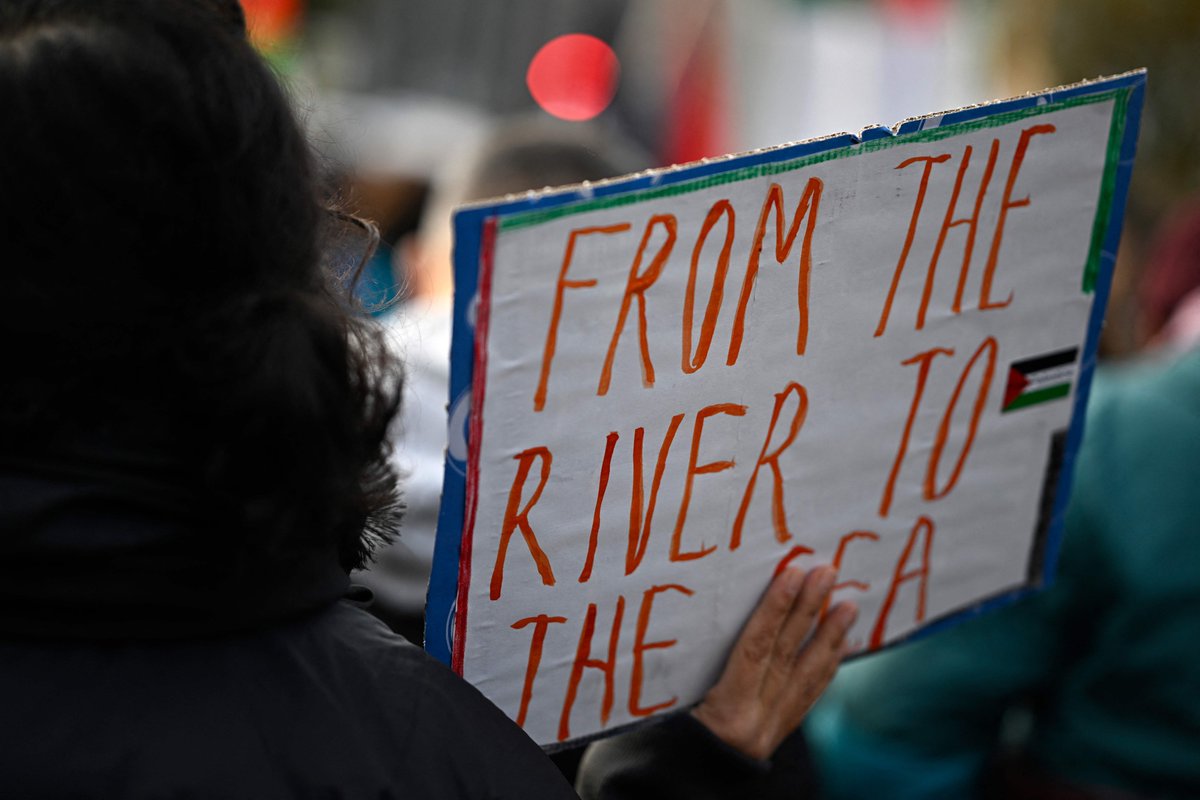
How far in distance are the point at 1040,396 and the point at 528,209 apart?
28.8 inches

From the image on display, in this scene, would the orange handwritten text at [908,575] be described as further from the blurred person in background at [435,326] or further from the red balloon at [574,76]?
the red balloon at [574,76]

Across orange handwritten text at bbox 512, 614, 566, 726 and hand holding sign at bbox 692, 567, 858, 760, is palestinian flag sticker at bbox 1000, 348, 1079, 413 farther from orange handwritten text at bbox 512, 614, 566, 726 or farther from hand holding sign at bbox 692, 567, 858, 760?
orange handwritten text at bbox 512, 614, 566, 726

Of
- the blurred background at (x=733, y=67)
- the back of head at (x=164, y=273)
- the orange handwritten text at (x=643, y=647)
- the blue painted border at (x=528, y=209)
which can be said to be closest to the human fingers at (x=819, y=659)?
the orange handwritten text at (x=643, y=647)

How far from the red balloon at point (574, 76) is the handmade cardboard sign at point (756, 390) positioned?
20.9ft

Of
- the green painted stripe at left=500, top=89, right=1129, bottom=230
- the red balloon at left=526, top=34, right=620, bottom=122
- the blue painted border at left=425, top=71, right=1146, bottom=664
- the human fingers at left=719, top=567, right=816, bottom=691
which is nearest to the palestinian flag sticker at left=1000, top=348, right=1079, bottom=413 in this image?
the blue painted border at left=425, top=71, right=1146, bottom=664

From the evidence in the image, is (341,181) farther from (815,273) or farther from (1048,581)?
(1048,581)

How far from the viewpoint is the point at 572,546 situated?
1.16 meters

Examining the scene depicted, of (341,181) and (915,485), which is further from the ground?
(341,181)

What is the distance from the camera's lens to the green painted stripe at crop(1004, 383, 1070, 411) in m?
1.45

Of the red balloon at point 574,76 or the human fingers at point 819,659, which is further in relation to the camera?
the red balloon at point 574,76

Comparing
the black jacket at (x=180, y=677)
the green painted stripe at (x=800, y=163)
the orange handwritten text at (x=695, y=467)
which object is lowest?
the black jacket at (x=180, y=677)

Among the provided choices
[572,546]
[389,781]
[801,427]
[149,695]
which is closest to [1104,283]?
[801,427]

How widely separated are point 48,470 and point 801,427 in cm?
71

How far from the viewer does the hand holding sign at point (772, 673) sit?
4.28ft
